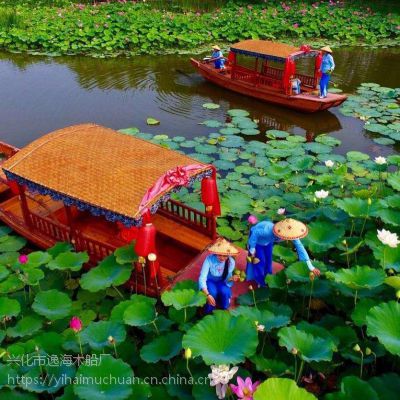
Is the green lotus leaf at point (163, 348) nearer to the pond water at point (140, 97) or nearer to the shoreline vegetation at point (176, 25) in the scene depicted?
the pond water at point (140, 97)

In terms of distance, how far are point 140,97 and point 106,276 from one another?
9.63 metres

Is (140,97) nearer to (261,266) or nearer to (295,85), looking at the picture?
(295,85)

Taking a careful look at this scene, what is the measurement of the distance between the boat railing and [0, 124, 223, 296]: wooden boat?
1 cm

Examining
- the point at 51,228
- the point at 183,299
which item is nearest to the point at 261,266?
the point at 183,299

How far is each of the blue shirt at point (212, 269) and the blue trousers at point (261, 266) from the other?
55 cm

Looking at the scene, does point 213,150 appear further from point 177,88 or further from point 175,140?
point 177,88

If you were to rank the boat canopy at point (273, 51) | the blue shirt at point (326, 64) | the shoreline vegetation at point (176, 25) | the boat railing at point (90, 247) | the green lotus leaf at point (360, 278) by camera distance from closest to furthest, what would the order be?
1. the green lotus leaf at point (360, 278)
2. the boat railing at point (90, 247)
3. the blue shirt at point (326, 64)
4. the boat canopy at point (273, 51)
5. the shoreline vegetation at point (176, 25)

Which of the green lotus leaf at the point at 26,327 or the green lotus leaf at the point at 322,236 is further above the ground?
the green lotus leaf at the point at 322,236

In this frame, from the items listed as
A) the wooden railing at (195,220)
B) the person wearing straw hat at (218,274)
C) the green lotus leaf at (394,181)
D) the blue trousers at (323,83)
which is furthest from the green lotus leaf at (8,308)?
the blue trousers at (323,83)

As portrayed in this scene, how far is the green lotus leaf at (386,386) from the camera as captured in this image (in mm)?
3420

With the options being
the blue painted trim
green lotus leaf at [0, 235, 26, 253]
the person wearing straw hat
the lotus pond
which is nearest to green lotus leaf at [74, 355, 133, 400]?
the lotus pond

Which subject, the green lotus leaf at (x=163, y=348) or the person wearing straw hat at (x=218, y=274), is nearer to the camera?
the green lotus leaf at (x=163, y=348)

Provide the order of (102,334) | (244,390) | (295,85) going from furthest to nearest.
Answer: (295,85), (102,334), (244,390)

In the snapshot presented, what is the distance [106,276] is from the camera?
523 cm
